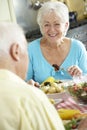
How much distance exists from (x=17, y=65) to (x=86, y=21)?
339 centimetres

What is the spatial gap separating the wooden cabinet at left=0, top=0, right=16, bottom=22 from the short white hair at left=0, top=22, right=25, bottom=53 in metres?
2.85

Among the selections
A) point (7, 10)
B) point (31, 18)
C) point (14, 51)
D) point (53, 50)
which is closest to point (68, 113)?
point (14, 51)

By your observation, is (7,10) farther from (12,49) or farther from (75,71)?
(12,49)

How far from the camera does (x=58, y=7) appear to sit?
94.7 inches

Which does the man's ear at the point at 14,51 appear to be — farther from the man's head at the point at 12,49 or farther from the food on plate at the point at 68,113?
the food on plate at the point at 68,113

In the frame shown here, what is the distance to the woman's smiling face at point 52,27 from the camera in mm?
2389

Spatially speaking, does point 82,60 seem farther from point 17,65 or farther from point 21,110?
point 21,110

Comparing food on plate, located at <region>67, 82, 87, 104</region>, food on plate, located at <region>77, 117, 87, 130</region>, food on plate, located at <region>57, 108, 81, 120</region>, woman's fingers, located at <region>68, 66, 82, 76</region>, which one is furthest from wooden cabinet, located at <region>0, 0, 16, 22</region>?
food on plate, located at <region>77, 117, 87, 130</region>

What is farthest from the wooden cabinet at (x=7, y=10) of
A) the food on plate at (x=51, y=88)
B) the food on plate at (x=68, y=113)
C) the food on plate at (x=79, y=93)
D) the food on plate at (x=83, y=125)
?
the food on plate at (x=83, y=125)

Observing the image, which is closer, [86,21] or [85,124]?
[85,124]

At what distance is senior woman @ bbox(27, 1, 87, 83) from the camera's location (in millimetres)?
2371

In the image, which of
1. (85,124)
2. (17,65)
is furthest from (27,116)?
(85,124)

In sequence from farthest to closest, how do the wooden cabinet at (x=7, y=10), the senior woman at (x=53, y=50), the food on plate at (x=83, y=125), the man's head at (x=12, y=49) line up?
the wooden cabinet at (x=7, y=10) → the senior woman at (x=53, y=50) → the food on plate at (x=83, y=125) → the man's head at (x=12, y=49)

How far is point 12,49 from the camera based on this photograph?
3.25ft
